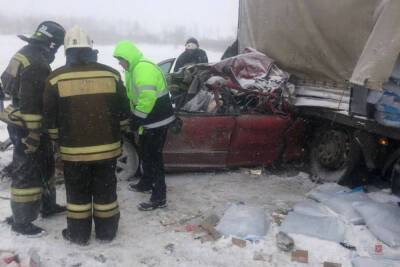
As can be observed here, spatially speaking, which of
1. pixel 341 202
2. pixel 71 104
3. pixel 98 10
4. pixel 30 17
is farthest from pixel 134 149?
pixel 98 10

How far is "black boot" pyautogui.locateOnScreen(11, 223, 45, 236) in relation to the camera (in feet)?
12.5

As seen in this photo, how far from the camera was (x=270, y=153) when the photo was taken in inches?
221

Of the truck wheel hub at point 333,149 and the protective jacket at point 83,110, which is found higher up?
the protective jacket at point 83,110

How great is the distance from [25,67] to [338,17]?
329 centimetres

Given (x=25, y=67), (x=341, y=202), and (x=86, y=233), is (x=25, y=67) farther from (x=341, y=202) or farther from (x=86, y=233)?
(x=341, y=202)

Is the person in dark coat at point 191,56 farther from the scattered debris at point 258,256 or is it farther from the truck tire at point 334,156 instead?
the scattered debris at point 258,256

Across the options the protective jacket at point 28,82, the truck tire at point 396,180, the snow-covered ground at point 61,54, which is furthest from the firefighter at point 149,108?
the snow-covered ground at point 61,54

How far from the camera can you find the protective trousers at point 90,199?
355 cm

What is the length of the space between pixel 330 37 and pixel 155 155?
2412 millimetres

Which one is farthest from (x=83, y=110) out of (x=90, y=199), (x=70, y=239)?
(x=70, y=239)

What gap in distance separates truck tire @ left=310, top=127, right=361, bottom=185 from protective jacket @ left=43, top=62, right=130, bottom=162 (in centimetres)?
282

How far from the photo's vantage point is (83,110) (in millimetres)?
3406

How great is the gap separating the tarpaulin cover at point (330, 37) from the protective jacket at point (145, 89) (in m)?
1.78

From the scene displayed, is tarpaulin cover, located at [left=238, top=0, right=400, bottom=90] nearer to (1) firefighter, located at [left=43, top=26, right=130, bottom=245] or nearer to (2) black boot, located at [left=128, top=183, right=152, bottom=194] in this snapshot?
(1) firefighter, located at [left=43, top=26, right=130, bottom=245]
